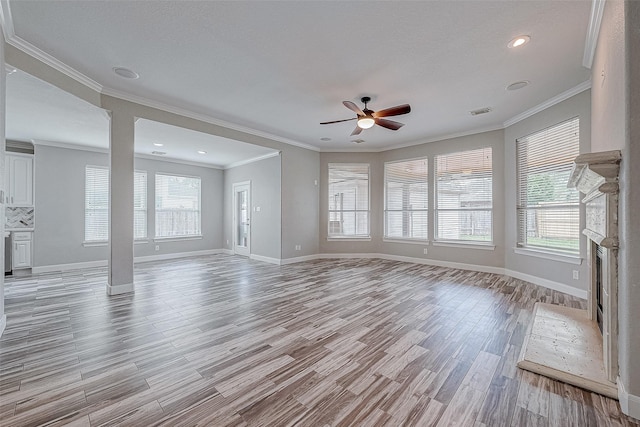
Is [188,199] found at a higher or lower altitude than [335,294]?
higher

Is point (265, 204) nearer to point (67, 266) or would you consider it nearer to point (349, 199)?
point (349, 199)

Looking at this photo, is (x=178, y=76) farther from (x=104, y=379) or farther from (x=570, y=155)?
(x=570, y=155)

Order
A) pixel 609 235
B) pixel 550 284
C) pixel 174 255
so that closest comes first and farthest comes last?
pixel 609 235 < pixel 550 284 < pixel 174 255

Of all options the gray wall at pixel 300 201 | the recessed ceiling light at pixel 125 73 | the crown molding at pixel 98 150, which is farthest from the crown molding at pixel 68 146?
the gray wall at pixel 300 201

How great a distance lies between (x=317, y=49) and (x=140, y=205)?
642 cm

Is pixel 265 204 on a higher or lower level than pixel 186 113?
lower

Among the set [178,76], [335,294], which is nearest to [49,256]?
[178,76]

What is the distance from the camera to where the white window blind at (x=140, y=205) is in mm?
6996

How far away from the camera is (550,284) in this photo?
4328 mm

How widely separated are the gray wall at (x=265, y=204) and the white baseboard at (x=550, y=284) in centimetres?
474

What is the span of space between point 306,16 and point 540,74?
9.95ft

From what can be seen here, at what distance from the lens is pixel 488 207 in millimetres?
5527

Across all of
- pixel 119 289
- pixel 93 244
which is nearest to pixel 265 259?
pixel 119 289

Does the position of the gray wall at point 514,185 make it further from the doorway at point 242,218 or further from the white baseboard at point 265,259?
the doorway at point 242,218
